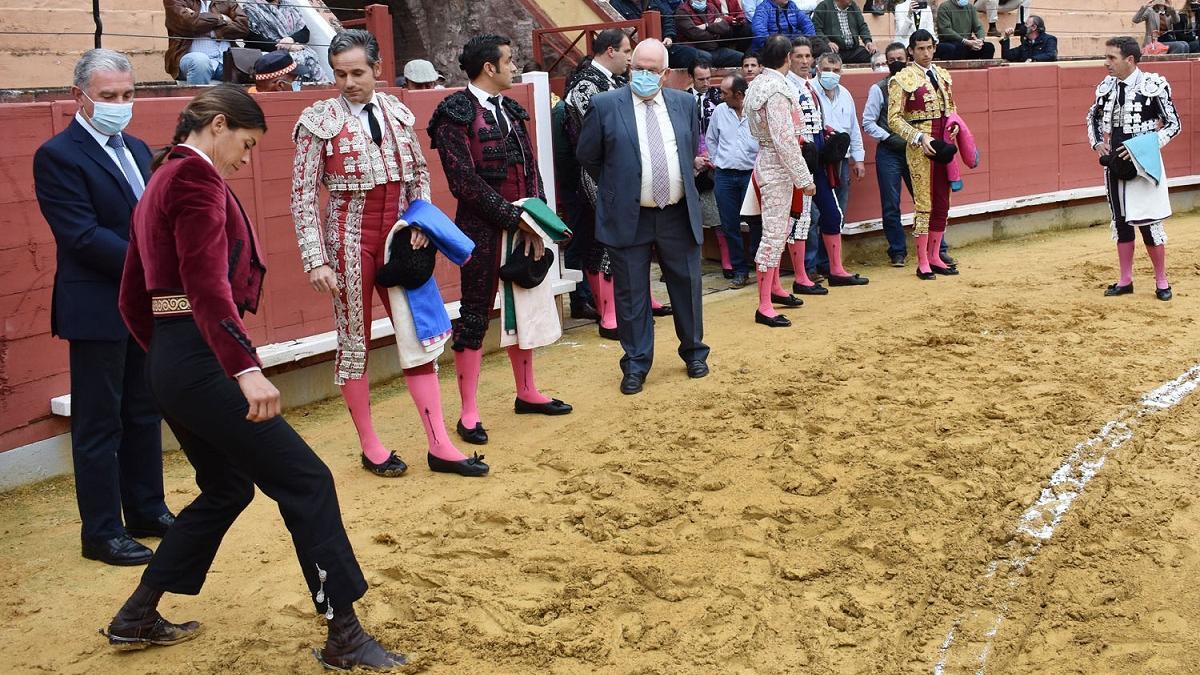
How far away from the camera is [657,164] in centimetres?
689

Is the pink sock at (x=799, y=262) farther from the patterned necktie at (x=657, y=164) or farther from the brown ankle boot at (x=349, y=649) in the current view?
the brown ankle boot at (x=349, y=649)

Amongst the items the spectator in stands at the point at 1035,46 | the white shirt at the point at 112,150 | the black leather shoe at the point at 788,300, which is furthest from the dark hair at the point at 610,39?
the spectator in stands at the point at 1035,46

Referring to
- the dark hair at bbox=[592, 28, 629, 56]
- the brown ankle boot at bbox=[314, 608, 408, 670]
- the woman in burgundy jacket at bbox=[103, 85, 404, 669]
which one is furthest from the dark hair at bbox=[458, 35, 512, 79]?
the brown ankle boot at bbox=[314, 608, 408, 670]

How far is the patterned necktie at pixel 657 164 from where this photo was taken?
22.6 feet

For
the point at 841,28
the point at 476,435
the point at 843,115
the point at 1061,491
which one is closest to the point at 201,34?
the point at 476,435

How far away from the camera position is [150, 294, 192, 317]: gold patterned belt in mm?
3646

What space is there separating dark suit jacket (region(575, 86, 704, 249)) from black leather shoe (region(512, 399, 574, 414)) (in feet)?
3.11

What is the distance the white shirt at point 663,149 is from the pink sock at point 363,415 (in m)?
2.02

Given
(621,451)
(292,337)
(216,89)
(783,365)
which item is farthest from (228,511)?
(783,365)

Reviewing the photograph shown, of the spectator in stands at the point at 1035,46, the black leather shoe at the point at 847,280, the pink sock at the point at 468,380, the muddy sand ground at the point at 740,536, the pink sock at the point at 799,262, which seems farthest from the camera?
the spectator in stands at the point at 1035,46

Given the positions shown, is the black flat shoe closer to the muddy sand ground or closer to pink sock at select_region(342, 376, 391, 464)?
the muddy sand ground

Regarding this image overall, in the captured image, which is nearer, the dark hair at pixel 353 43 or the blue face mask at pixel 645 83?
the dark hair at pixel 353 43

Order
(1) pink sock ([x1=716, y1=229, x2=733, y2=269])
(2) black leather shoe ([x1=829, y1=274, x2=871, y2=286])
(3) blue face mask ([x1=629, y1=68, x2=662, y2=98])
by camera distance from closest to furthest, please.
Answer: (3) blue face mask ([x1=629, y1=68, x2=662, y2=98]), (2) black leather shoe ([x1=829, y1=274, x2=871, y2=286]), (1) pink sock ([x1=716, y1=229, x2=733, y2=269])

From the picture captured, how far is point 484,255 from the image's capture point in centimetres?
606
